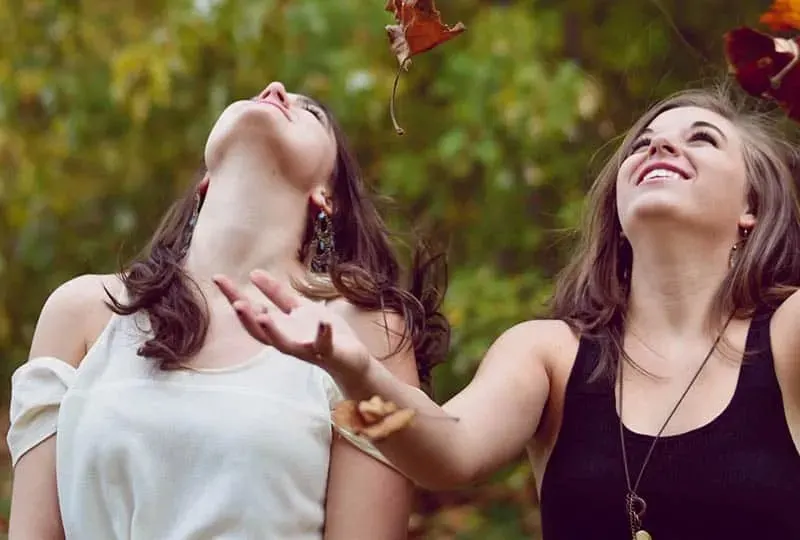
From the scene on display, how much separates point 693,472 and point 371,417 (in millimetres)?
635

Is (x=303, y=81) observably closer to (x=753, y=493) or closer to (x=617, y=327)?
(x=617, y=327)

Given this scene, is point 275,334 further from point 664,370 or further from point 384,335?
point 664,370

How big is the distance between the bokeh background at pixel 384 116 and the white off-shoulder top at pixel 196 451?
1.61 metres

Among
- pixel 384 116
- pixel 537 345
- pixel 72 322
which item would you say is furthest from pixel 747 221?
pixel 384 116

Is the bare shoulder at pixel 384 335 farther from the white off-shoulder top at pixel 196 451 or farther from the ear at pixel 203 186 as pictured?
the ear at pixel 203 186

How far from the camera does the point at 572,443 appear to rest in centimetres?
232

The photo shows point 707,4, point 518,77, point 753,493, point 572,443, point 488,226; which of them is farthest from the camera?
point 488,226

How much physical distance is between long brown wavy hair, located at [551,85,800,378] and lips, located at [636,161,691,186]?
0.53ft

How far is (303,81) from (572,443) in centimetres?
278

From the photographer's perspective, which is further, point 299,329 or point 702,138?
point 702,138

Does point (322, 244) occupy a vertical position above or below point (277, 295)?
below

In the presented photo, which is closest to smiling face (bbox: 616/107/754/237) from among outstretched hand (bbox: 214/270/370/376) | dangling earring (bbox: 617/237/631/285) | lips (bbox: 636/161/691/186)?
lips (bbox: 636/161/691/186)

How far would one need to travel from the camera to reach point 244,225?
2480 millimetres

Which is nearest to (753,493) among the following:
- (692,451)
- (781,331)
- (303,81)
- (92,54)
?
(692,451)
